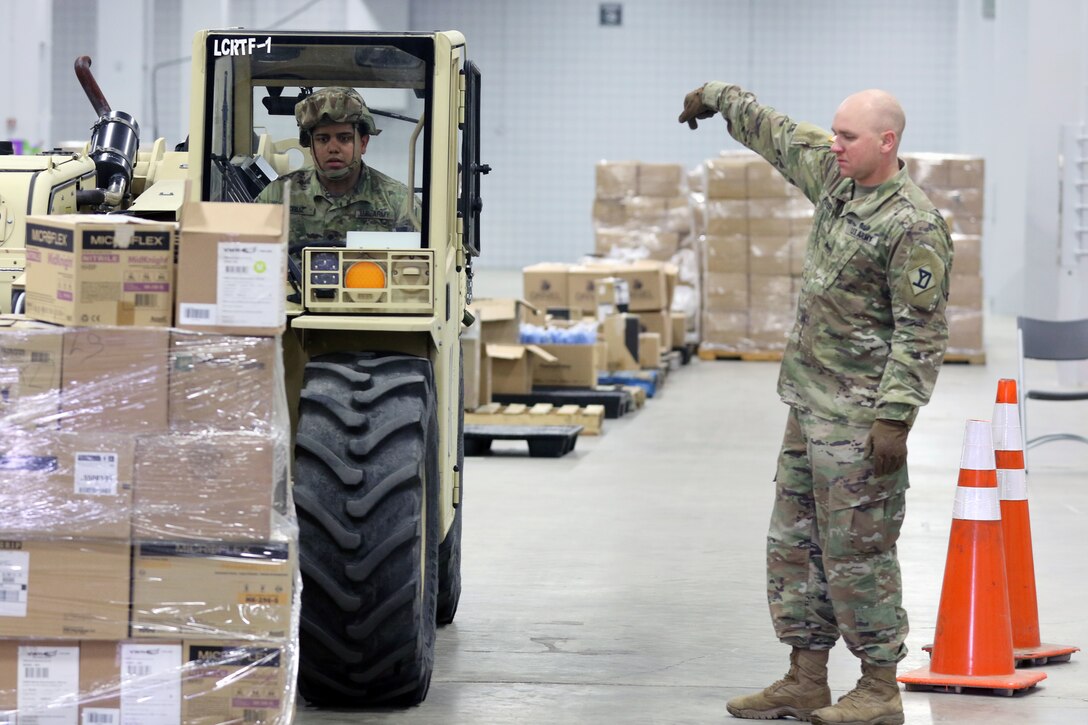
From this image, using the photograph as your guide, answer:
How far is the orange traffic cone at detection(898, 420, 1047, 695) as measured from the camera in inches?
205

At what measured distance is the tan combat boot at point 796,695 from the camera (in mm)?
4789

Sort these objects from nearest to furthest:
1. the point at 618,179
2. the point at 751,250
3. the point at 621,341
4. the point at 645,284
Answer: the point at 621,341 < the point at 645,284 < the point at 751,250 < the point at 618,179

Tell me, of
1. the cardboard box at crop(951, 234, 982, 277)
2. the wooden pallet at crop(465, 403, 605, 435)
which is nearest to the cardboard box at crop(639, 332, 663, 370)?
the wooden pallet at crop(465, 403, 605, 435)

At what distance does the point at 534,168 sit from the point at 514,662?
75.9 ft

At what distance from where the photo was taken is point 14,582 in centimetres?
380

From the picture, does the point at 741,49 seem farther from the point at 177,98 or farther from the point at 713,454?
the point at 713,454

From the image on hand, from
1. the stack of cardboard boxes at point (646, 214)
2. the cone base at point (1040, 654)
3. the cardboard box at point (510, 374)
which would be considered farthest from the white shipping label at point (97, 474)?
the stack of cardboard boxes at point (646, 214)

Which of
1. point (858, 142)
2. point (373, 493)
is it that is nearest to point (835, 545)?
point (858, 142)

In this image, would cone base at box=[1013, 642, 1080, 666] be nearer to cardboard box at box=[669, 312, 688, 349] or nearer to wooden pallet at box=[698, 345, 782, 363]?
cardboard box at box=[669, 312, 688, 349]

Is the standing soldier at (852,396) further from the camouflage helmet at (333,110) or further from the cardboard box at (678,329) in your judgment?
the cardboard box at (678,329)

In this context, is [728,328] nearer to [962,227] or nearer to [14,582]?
[962,227]

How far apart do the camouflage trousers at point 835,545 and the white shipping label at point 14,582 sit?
216 centimetres

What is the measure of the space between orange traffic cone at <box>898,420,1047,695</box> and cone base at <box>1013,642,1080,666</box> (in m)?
0.22

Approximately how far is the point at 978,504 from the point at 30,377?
3092mm
